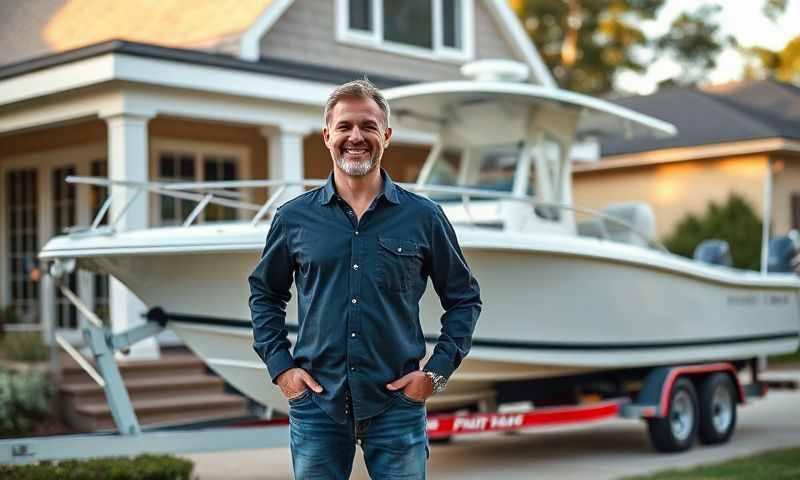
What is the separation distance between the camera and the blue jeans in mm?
3939

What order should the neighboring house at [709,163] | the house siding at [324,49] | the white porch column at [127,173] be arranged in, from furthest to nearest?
1. the neighboring house at [709,163]
2. the house siding at [324,49]
3. the white porch column at [127,173]

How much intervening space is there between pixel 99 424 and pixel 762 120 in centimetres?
1721

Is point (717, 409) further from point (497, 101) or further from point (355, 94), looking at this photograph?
point (355, 94)

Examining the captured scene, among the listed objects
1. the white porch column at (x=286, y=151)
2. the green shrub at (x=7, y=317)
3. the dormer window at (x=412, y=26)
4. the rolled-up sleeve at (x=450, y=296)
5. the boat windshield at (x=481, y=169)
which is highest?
the dormer window at (x=412, y=26)

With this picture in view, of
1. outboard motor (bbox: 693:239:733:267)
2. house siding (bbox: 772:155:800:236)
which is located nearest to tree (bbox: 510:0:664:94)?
house siding (bbox: 772:155:800:236)

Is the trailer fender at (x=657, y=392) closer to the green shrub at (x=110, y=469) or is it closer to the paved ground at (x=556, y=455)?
the paved ground at (x=556, y=455)

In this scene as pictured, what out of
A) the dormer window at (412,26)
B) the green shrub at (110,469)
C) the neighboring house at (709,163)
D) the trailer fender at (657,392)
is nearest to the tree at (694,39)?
the neighboring house at (709,163)

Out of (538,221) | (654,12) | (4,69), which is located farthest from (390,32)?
(654,12)

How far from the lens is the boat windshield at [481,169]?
32.8 feet

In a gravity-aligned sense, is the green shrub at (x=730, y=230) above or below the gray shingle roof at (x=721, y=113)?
below

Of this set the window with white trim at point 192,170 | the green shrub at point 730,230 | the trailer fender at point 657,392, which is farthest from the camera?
the green shrub at point 730,230

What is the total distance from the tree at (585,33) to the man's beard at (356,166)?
3678 cm

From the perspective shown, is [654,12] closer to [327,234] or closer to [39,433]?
[39,433]

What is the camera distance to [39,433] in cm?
1059
